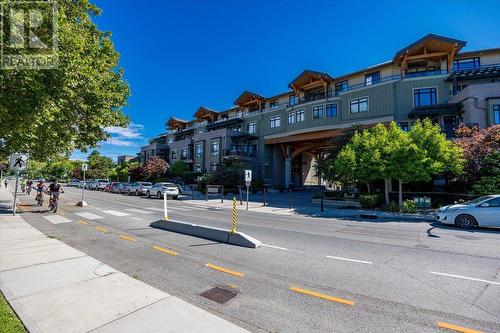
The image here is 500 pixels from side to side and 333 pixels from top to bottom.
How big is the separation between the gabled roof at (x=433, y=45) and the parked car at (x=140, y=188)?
111 ft

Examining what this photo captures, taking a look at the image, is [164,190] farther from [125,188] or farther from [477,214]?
[477,214]

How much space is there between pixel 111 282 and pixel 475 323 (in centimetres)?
590

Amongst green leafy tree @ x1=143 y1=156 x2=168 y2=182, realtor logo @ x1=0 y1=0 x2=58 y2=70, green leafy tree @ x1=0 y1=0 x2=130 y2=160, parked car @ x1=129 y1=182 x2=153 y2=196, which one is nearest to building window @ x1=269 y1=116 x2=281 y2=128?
parked car @ x1=129 y1=182 x2=153 y2=196

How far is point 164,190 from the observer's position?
31.3 metres

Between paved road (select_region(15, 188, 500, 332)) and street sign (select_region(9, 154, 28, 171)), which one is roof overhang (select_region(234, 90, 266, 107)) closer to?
street sign (select_region(9, 154, 28, 171))

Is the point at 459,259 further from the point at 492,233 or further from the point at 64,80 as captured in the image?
the point at 64,80

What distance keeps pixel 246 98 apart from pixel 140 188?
81.0ft

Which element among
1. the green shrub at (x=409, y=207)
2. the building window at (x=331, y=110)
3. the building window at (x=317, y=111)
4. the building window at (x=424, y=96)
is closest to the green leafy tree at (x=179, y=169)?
the building window at (x=317, y=111)

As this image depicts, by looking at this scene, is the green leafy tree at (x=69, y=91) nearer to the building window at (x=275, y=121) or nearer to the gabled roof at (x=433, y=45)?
the gabled roof at (x=433, y=45)

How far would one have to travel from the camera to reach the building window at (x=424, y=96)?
30109 millimetres

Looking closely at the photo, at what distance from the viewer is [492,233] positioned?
11211 millimetres

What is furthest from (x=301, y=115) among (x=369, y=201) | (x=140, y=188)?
(x=140, y=188)

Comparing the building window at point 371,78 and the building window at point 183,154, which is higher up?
the building window at point 371,78

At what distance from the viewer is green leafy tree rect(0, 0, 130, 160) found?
22.1 feet
